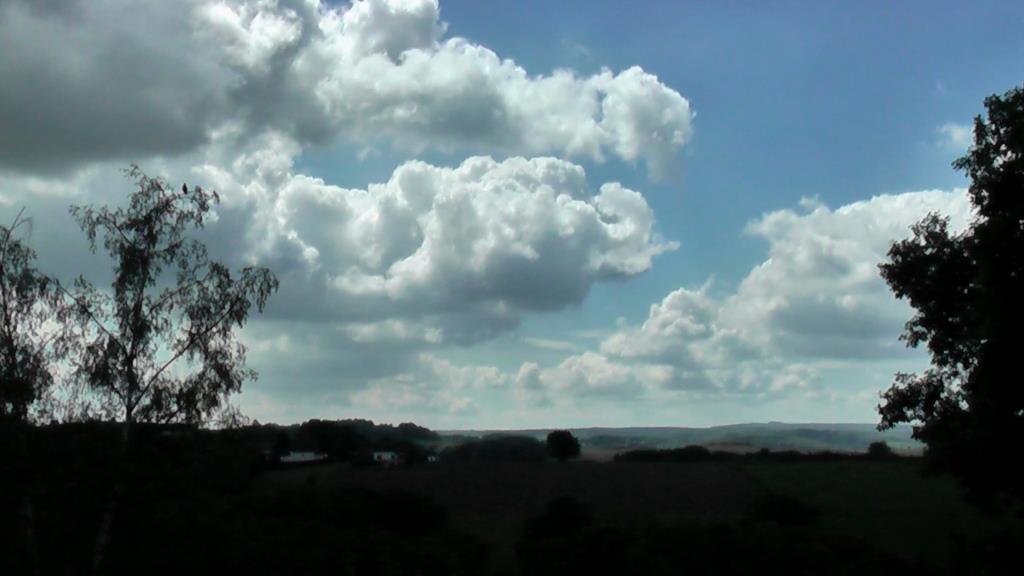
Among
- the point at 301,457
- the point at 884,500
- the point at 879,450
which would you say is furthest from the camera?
the point at 879,450

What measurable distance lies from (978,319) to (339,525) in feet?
42.0

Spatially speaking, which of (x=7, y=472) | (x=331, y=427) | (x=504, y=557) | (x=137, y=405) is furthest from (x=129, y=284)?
(x=331, y=427)

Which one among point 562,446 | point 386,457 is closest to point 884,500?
point 562,446

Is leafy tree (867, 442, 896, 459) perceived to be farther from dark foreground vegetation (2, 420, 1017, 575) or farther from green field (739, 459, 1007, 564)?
dark foreground vegetation (2, 420, 1017, 575)

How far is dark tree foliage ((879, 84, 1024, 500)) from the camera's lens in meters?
21.5

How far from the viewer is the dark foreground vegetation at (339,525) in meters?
16.5

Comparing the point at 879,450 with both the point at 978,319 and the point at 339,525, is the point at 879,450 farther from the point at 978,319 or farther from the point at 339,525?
the point at 339,525

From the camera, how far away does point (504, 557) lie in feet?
59.9

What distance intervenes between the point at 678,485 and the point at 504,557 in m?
14.4

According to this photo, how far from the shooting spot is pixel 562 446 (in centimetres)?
3766

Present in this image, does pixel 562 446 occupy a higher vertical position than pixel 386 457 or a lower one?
higher

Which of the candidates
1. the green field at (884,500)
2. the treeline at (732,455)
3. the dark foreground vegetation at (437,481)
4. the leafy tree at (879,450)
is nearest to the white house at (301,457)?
the dark foreground vegetation at (437,481)

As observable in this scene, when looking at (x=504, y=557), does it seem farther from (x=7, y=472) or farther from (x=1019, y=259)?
(x=1019, y=259)

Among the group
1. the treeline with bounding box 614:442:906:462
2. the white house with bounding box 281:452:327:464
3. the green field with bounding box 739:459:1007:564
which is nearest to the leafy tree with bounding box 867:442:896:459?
the treeline with bounding box 614:442:906:462
